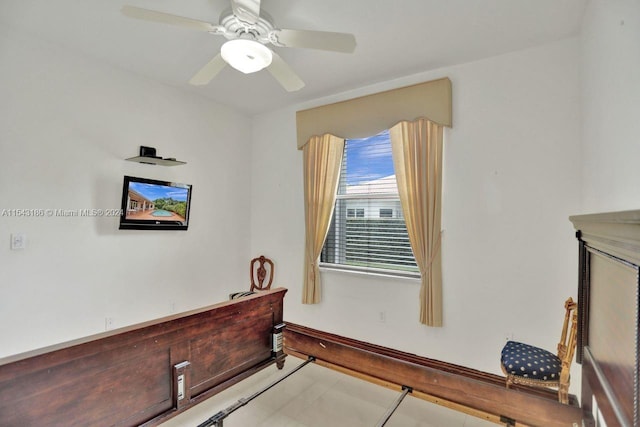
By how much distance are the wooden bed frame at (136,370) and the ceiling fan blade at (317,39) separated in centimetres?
177

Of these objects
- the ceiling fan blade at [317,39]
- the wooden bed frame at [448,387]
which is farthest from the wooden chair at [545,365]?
the ceiling fan blade at [317,39]

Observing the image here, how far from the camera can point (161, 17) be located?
1735 mm

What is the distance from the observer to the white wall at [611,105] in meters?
1.35

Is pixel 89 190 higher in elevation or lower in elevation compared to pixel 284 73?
lower

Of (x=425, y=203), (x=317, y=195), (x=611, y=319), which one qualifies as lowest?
(x=611, y=319)

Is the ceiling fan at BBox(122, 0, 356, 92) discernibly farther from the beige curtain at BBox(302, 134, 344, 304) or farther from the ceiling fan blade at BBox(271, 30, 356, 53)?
the beige curtain at BBox(302, 134, 344, 304)

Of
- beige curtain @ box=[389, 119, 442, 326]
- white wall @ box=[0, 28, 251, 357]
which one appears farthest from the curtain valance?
white wall @ box=[0, 28, 251, 357]

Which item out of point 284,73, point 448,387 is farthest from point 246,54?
point 448,387

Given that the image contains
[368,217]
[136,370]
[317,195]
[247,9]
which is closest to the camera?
[136,370]

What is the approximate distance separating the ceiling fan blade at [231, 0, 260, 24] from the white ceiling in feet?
1.46

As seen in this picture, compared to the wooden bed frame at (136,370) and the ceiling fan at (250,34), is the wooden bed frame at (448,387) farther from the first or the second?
the ceiling fan at (250,34)

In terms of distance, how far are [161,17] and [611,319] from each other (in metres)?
2.53

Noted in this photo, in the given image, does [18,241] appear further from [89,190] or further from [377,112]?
[377,112]

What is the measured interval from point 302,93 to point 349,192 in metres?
1.31
